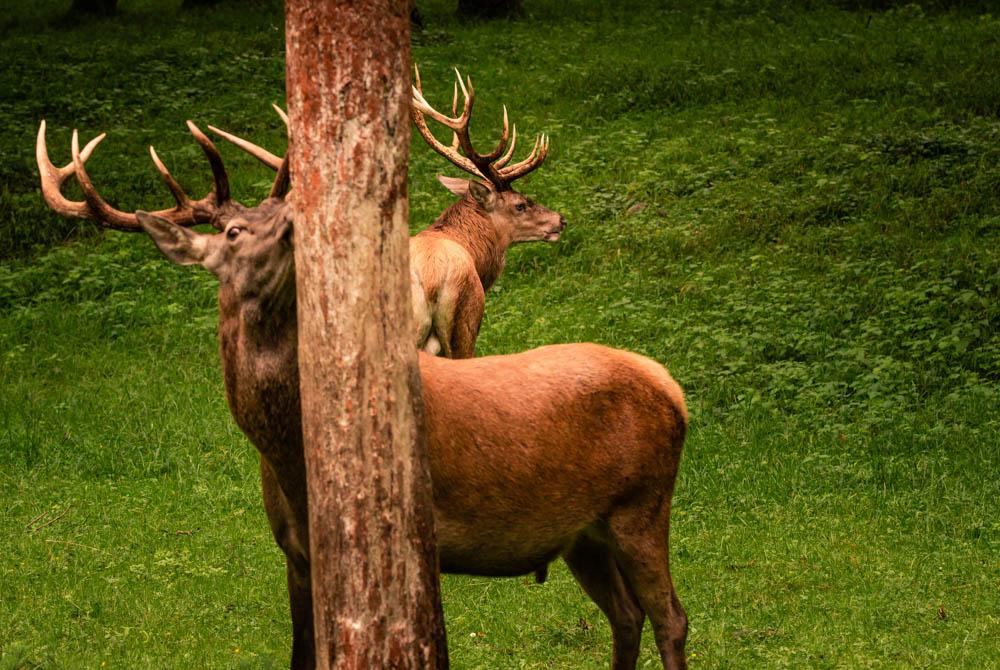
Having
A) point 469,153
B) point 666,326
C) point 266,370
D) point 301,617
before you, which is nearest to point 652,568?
point 301,617

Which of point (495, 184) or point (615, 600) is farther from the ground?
point (495, 184)

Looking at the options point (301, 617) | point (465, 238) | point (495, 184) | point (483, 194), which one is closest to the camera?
point (301, 617)

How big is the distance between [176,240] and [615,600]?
2651 mm

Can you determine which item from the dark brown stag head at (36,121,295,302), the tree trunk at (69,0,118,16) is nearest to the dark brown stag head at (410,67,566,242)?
the dark brown stag head at (36,121,295,302)

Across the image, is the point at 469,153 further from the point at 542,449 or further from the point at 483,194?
the point at 542,449

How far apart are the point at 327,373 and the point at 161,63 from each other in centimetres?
1680

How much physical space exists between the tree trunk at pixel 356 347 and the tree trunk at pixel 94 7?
21591mm

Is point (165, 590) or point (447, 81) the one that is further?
point (447, 81)

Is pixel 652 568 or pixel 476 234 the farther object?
pixel 476 234

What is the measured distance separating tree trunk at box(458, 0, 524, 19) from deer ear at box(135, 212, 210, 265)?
19036mm

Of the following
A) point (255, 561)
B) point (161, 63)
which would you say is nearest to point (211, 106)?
point (161, 63)

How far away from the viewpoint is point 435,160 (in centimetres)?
1661

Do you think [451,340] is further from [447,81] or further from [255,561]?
[447,81]

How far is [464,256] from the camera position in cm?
993
